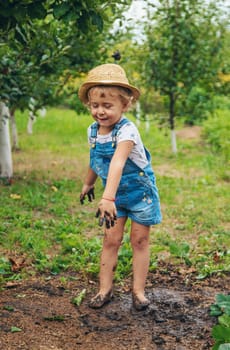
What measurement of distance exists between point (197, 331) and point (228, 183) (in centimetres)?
489

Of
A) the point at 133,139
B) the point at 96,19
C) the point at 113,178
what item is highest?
the point at 96,19

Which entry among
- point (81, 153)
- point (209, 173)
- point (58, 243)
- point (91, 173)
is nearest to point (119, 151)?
point (91, 173)

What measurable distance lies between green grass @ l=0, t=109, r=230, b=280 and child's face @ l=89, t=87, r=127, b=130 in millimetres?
1224

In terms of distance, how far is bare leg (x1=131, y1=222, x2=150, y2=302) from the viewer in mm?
3582

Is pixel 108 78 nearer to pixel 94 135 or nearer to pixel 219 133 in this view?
pixel 94 135

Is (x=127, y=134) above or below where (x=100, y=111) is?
below

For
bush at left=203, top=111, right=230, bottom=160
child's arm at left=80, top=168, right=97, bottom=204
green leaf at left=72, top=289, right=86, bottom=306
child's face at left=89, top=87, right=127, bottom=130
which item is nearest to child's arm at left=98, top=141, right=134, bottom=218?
child's face at left=89, top=87, right=127, bottom=130

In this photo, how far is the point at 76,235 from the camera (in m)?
5.07

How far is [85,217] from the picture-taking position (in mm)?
5883

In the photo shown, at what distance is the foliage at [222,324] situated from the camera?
108 inches

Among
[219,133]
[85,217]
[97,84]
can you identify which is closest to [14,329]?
[97,84]

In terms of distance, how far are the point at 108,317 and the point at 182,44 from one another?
25.4 ft

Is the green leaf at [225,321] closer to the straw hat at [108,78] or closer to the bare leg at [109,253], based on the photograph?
the bare leg at [109,253]

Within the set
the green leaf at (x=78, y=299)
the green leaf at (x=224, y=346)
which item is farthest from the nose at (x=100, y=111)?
the green leaf at (x=224, y=346)
